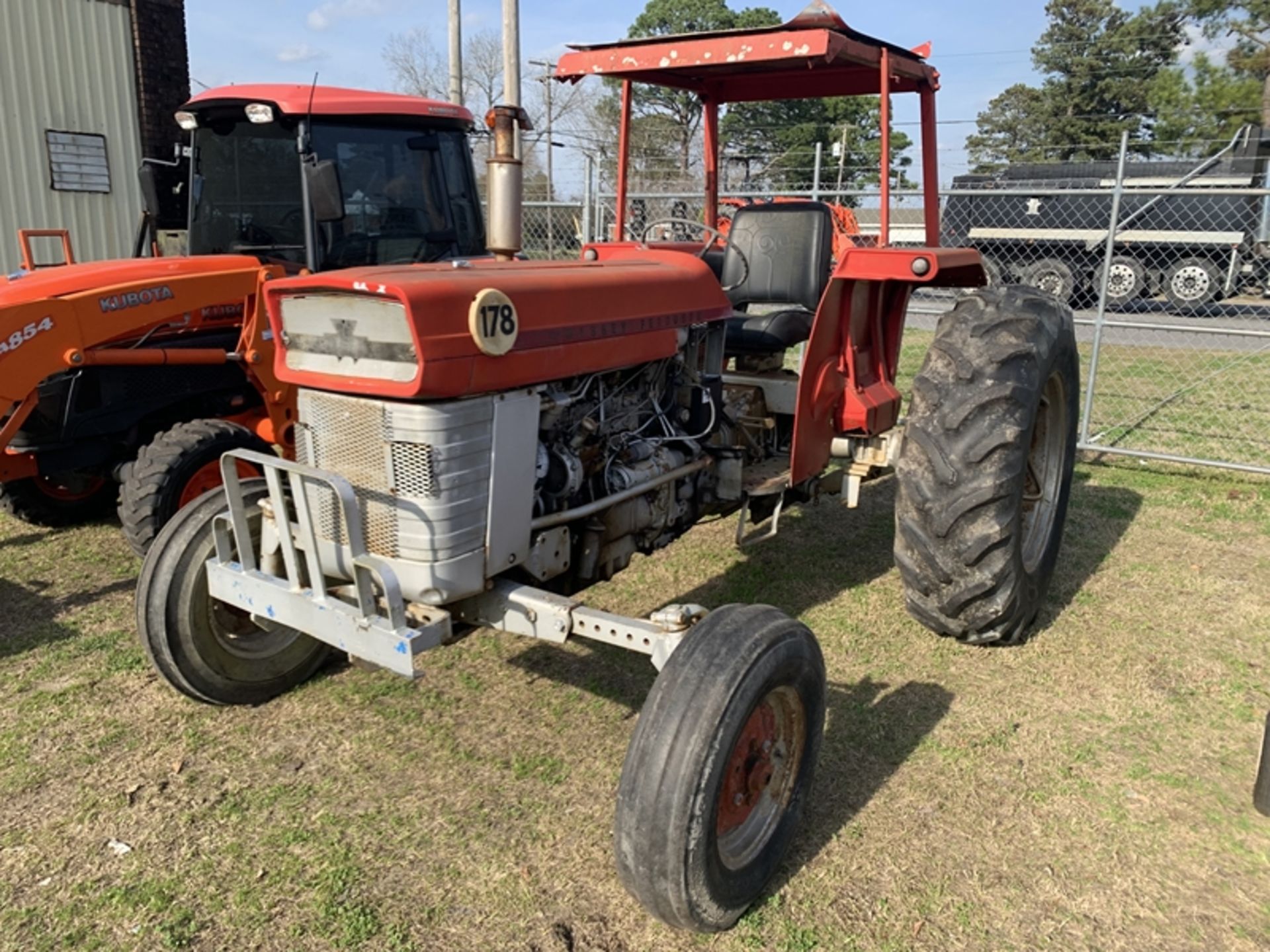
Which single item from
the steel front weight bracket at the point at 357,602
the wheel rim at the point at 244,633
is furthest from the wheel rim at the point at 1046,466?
the wheel rim at the point at 244,633

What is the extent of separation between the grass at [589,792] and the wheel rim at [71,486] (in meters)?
0.90

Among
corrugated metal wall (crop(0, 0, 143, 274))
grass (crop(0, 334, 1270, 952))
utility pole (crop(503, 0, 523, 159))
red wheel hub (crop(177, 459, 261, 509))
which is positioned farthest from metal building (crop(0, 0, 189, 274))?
grass (crop(0, 334, 1270, 952))

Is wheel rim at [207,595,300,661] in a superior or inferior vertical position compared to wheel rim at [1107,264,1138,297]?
inferior

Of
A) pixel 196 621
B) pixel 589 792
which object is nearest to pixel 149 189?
pixel 196 621

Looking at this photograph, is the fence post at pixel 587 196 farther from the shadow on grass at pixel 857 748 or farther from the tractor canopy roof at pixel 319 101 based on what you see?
the shadow on grass at pixel 857 748

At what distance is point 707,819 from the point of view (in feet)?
7.20

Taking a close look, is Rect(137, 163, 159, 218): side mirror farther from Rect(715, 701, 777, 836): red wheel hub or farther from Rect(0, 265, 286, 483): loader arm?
Rect(715, 701, 777, 836): red wheel hub

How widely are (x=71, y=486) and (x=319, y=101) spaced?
7.47ft

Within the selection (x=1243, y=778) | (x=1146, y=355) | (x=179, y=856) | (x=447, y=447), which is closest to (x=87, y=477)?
(x=179, y=856)

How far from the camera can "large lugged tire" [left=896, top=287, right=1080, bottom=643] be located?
342 cm

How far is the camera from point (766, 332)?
4.02 meters

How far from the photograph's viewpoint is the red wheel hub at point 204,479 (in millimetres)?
4305

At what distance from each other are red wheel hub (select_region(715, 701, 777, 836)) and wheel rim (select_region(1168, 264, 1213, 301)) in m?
14.8

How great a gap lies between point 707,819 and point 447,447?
1.07 m
